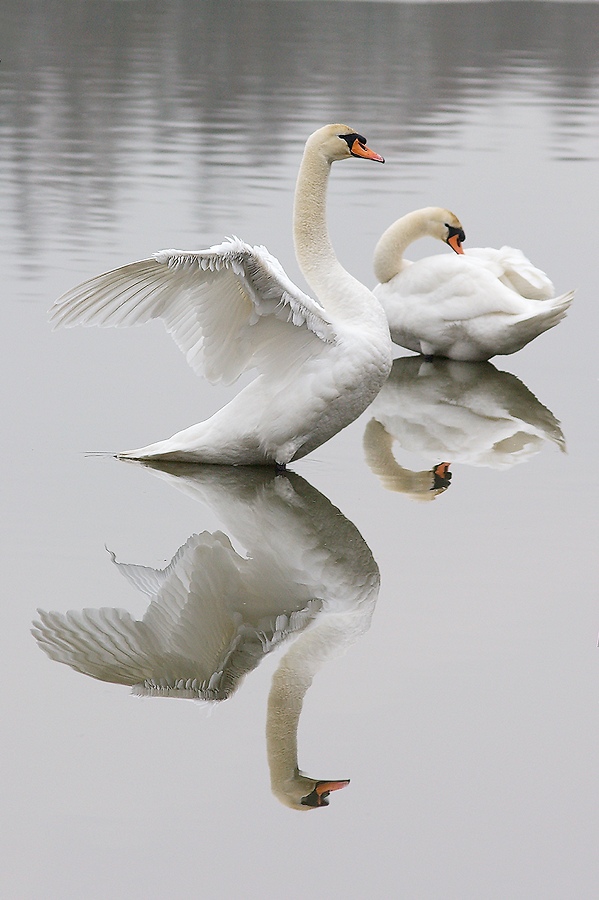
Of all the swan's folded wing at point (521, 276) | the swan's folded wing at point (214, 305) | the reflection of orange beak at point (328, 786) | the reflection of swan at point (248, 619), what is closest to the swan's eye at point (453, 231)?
the swan's folded wing at point (521, 276)

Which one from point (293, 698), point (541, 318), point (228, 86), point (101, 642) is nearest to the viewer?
point (293, 698)

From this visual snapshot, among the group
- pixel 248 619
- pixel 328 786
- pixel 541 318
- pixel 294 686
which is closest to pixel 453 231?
pixel 541 318

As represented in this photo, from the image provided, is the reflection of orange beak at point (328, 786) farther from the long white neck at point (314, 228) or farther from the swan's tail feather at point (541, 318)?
the swan's tail feather at point (541, 318)

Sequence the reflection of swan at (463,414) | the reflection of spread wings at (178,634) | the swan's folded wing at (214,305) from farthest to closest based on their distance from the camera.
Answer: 1. the reflection of swan at (463,414)
2. the swan's folded wing at (214,305)
3. the reflection of spread wings at (178,634)

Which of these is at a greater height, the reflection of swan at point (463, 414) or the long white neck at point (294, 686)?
the long white neck at point (294, 686)

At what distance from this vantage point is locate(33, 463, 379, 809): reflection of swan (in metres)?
4.83

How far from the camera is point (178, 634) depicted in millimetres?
5301

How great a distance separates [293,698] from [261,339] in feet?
8.82

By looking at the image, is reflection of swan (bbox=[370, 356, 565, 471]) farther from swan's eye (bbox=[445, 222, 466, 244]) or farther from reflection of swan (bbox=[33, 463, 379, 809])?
reflection of swan (bbox=[33, 463, 379, 809])

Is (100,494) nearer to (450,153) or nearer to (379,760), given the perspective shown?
(379,760)

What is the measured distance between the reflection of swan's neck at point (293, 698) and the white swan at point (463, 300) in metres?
4.51

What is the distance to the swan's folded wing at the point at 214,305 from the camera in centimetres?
652

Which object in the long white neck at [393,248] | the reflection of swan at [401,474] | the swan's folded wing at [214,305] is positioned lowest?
the reflection of swan at [401,474]

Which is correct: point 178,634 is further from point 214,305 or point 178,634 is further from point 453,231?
point 453,231
